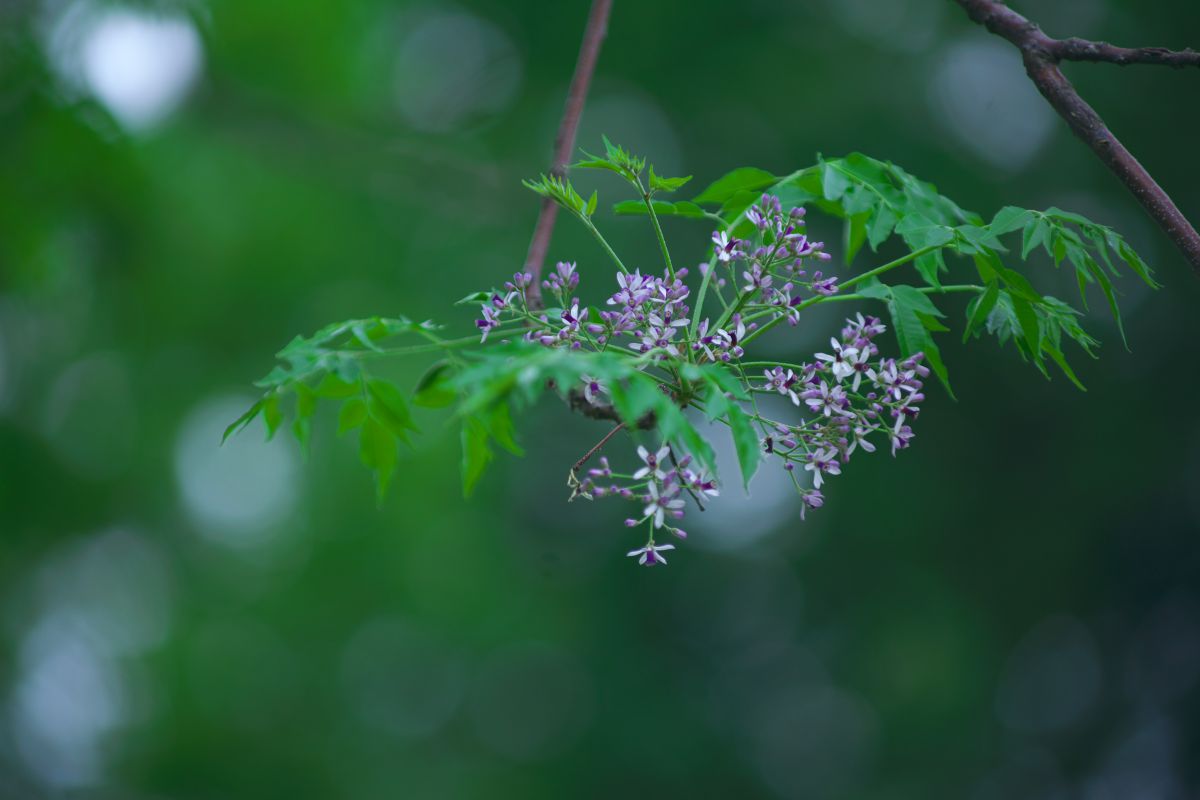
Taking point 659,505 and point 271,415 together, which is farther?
point 271,415

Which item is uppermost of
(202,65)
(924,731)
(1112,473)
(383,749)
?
(202,65)

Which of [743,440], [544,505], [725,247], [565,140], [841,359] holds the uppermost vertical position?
[544,505]

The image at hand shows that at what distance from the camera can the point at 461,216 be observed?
26.8 feet

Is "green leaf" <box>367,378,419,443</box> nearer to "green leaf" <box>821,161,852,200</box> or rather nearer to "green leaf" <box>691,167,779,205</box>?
"green leaf" <box>691,167,779,205</box>

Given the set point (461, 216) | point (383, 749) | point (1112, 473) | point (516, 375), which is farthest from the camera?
point (383, 749)

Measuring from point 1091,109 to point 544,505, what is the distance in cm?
725

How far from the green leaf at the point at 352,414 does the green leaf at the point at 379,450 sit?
0.02 m

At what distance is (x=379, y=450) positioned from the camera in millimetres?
1685

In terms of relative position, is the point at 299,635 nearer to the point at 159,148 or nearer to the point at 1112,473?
the point at 159,148

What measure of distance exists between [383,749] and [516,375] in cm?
829

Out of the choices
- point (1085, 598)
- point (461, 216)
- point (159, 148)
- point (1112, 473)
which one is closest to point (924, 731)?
point (1085, 598)

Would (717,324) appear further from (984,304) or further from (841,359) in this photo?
(984,304)

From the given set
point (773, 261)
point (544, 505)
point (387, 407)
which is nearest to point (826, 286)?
point (773, 261)

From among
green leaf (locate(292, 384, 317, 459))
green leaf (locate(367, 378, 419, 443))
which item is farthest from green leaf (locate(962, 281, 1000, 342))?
green leaf (locate(292, 384, 317, 459))
